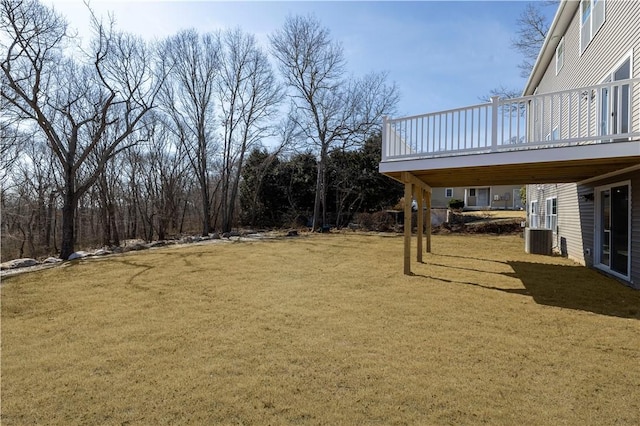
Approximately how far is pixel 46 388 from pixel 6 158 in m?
18.1

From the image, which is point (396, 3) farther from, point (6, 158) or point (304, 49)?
point (6, 158)

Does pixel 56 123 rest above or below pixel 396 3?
below

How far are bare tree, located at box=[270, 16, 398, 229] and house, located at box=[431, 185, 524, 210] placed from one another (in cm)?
934

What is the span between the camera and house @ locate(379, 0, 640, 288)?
523 centimetres

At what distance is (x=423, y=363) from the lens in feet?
9.82

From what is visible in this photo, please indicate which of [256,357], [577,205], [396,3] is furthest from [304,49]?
[256,357]

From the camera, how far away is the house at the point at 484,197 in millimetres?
25275

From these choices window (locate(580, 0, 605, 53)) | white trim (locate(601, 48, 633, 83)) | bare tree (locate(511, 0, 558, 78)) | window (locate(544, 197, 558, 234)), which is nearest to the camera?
white trim (locate(601, 48, 633, 83))

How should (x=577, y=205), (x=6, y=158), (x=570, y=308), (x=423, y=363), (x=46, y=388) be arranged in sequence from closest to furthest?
(x=46, y=388), (x=423, y=363), (x=570, y=308), (x=577, y=205), (x=6, y=158)

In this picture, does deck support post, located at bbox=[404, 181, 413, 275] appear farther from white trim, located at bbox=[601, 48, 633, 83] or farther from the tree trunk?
the tree trunk

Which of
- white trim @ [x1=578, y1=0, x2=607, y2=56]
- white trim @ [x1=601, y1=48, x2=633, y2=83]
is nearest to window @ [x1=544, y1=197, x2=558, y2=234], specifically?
white trim @ [x1=578, y1=0, x2=607, y2=56]

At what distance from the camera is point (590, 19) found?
7.53 meters

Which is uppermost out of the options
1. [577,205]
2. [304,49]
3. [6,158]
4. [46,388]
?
[304,49]

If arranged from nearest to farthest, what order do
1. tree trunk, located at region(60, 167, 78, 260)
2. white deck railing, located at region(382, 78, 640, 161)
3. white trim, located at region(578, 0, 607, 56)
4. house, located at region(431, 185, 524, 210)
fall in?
white deck railing, located at region(382, 78, 640, 161), white trim, located at region(578, 0, 607, 56), tree trunk, located at region(60, 167, 78, 260), house, located at region(431, 185, 524, 210)
